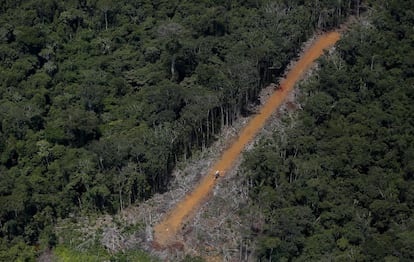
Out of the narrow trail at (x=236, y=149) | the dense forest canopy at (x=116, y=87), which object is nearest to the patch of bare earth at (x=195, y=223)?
the narrow trail at (x=236, y=149)

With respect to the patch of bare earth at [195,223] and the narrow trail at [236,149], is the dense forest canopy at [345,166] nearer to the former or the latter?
the patch of bare earth at [195,223]

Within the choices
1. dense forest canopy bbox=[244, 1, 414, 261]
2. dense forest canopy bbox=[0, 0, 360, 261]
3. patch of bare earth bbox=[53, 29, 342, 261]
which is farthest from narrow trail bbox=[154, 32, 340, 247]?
dense forest canopy bbox=[244, 1, 414, 261]

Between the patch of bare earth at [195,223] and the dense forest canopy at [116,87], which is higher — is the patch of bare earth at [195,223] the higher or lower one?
the lower one

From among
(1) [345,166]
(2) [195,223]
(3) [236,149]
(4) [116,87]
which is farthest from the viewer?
(4) [116,87]

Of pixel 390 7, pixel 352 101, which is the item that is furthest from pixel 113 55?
pixel 390 7

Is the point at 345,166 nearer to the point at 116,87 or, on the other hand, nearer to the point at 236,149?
the point at 236,149

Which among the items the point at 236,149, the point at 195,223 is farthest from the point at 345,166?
the point at 195,223

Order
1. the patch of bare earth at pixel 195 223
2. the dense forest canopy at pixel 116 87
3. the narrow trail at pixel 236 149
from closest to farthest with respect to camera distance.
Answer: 1. the patch of bare earth at pixel 195 223
2. the narrow trail at pixel 236 149
3. the dense forest canopy at pixel 116 87

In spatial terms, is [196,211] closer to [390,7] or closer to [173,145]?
[173,145]
